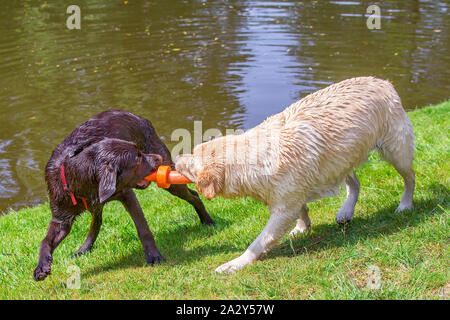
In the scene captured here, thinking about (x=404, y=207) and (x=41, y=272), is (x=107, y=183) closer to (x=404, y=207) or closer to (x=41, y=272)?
(x=41, y=272)

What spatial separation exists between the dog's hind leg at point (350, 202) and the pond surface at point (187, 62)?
526cm

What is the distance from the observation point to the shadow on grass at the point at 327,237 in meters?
4.64

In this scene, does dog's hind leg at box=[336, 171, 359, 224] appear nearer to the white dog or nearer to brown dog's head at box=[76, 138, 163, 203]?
the white dog

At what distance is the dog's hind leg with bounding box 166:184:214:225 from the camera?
5703 mm

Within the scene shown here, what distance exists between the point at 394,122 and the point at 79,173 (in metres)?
3.05

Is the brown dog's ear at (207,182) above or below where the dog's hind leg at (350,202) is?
above

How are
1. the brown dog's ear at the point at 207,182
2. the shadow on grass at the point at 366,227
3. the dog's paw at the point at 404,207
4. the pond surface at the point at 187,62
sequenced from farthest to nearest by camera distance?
the pond surface at the point at 187,62 → the dog's paw at the point at 404,207 → the shadow on grass at the point at 366,227 → the brown dog's ear at the point at 207,182

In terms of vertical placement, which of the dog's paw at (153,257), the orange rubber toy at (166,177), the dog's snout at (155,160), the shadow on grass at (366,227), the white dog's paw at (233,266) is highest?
the dog's snout at (155,160)

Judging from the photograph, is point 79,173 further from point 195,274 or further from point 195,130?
point 195,130

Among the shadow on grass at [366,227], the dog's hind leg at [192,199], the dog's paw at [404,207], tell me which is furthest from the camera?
the dog's hind leg at [192,199]

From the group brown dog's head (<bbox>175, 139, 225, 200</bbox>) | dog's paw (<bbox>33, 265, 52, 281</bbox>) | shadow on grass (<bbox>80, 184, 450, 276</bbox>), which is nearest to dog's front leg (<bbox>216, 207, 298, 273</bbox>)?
shadow on grass (<bbox>80, 184, 450, 276</bbox>)

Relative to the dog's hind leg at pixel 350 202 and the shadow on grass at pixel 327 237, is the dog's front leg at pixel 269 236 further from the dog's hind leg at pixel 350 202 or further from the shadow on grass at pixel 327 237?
the dog's hind leg at pixel 350 202

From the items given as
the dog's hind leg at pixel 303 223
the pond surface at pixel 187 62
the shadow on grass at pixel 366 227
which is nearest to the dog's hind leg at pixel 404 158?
the shadow on grass at pixel 366 227

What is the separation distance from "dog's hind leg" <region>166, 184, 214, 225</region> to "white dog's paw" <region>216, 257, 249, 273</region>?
1.45 meters
